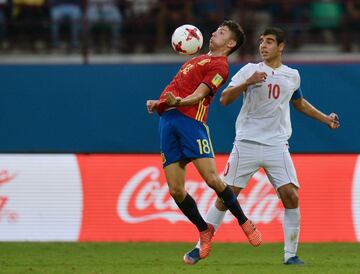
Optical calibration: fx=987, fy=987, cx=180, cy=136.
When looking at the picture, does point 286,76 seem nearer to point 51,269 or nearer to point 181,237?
point 51,269

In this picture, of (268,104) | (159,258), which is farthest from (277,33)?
(159,258)

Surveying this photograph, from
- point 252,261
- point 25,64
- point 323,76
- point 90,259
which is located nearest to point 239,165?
point 252,261

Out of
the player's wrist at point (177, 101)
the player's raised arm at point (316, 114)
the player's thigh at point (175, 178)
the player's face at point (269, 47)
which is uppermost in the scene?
the player's face at point (269, 47)

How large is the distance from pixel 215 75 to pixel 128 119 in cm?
585

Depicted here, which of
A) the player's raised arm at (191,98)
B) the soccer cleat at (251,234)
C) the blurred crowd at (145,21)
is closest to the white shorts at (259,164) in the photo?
the soccer cleat at (251,234)

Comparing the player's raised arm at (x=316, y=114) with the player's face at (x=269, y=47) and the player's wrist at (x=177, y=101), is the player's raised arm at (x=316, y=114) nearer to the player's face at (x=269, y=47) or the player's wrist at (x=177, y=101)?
the player's face at (x=269, y=47)

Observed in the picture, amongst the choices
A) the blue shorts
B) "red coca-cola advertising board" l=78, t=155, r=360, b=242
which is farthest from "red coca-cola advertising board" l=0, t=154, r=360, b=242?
the blue shorts

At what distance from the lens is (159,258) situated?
35.0 feet

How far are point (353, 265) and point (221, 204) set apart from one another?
143cm

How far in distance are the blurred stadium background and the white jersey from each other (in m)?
3.28

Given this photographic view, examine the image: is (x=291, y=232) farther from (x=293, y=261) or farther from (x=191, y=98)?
(x=191, y=98)

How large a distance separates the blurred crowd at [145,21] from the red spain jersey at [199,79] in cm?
618

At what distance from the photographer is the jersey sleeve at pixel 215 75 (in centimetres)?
945

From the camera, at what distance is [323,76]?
1488 cm
